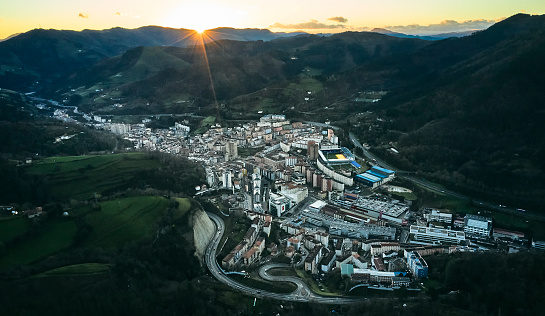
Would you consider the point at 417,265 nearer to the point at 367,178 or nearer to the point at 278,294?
the point at 278,294

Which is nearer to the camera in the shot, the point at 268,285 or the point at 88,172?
the point at 268,285

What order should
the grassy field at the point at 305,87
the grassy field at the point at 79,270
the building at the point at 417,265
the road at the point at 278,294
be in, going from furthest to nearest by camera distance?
1. the grassy field at the point at 305,87
2. the building at the point at 417,265
3. the road at the point at 278,294
4. the grassy field at the point at 79,270

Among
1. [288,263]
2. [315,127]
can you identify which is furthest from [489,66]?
[288,263]

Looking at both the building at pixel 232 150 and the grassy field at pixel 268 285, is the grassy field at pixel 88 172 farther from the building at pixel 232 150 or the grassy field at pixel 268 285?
the grassy field at pixel 268 285

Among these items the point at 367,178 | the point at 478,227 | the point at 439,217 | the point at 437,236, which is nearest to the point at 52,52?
the point at 367,178

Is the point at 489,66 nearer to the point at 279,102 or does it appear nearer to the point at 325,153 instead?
the point at 325,153

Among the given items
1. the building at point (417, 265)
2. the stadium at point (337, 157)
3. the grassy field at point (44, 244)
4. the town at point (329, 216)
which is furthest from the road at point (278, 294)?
the stadium at point (337, 157)
